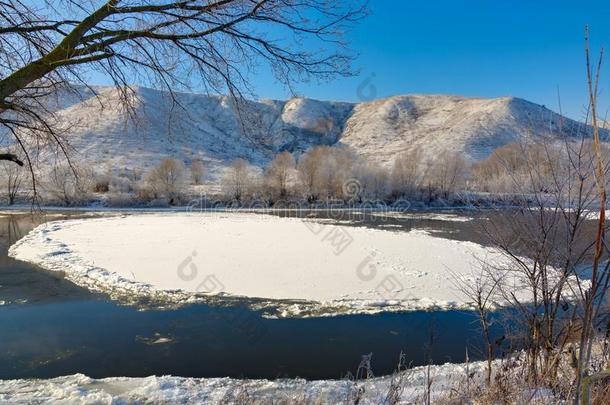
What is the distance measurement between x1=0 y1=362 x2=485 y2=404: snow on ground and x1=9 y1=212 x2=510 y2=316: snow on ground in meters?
2.99

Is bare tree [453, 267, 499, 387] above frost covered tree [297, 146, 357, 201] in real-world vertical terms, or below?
below

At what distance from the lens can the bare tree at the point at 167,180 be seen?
123 feet

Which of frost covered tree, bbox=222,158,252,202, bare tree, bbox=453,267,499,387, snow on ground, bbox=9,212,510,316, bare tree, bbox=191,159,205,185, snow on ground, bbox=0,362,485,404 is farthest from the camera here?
bare tree, bbox=191,159,205,185

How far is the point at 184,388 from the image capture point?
548 cm

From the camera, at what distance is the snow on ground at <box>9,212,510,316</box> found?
10.1 meters

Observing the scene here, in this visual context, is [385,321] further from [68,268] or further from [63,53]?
[68,268]

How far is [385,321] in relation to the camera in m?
8.59

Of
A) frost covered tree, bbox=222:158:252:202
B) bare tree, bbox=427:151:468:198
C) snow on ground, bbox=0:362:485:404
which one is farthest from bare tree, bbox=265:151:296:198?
snow on ground, bbox=0:362:485:404

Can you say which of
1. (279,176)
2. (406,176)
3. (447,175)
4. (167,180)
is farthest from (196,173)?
(447,175)

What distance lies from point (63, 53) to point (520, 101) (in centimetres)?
11539

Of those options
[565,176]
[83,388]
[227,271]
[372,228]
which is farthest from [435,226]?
[83,388]

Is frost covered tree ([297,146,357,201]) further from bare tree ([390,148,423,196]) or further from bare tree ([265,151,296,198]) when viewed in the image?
bare tree ([390,148,423,196])

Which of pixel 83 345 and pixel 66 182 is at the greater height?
pixel 66 182

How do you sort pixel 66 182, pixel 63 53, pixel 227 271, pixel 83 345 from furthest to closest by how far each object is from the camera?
pixel 66 182, pixel 227 271, pixel 83 345, pixel 63 53
